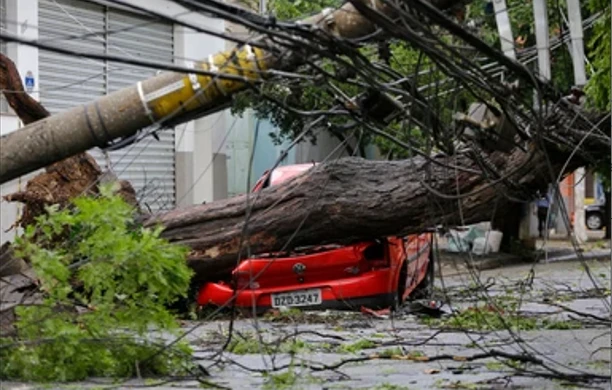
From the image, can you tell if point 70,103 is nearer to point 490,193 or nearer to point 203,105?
point 490,193

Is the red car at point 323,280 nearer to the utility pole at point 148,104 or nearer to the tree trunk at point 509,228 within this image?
the utility pole at point 148,104

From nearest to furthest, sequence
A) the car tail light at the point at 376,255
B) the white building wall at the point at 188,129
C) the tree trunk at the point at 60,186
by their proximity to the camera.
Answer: the tree trunk at the point at 60,186 → the car tail light at the point at 376,255 → the white building wall at the point at 188,129

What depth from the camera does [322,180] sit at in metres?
15.1

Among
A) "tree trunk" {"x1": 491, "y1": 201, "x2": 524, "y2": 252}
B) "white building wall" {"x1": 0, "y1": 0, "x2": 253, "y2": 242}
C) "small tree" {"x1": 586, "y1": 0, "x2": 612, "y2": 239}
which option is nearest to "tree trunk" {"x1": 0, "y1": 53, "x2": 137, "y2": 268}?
"white building wall" {"x1": 0, "y1": 0, "x2": 253, "y2": 242}

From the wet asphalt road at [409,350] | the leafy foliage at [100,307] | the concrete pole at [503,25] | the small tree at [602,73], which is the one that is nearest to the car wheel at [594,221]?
the wet asphalt road at [409,350]

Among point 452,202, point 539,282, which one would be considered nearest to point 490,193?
point 452,202

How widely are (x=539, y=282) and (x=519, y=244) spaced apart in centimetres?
1147

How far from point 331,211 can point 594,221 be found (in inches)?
1334

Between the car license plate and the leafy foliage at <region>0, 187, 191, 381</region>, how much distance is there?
532cm

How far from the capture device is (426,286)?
19031 millimetres

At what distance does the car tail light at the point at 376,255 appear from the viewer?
1600cm

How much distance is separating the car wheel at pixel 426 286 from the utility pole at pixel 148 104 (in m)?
10.2

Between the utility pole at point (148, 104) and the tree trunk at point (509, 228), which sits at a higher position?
the utility pole at point (148, 104)

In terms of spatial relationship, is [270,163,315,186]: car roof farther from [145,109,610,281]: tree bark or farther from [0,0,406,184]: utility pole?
[0,0,406,184]: utility pole
